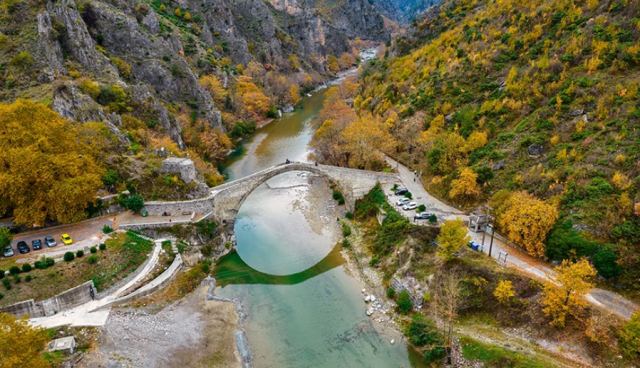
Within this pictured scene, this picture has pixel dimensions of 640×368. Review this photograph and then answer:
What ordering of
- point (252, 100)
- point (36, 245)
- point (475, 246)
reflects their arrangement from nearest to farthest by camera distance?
point (36, 245), point (475, 246), point (252, 100)

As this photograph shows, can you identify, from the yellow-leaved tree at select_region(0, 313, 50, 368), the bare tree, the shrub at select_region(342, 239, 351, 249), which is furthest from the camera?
the shrub at select_region(342, 239, 351, 249)

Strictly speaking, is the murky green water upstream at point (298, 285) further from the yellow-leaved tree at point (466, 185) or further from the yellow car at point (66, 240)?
the yellow-leaved tree at point (466, 185)

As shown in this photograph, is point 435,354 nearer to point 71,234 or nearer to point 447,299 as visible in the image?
point 447,299

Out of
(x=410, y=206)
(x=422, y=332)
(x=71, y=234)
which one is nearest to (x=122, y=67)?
(x=71, y=234)

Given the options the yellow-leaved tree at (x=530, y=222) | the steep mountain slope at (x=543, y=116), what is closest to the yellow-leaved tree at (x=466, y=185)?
the steep mountain slope at (x=543, y=116)

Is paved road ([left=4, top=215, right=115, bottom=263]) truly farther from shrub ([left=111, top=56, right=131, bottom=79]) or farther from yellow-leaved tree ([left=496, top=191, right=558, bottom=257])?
yellow-leaved tree ([left=496, top=191, right=558, bottom=257])

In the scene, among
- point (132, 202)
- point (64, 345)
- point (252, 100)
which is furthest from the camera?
point (252, 100)

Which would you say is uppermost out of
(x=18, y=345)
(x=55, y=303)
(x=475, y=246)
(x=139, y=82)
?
(x=139, y=82)

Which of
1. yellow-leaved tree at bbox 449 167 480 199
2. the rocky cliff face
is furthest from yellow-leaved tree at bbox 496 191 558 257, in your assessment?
the rocky cliff face
